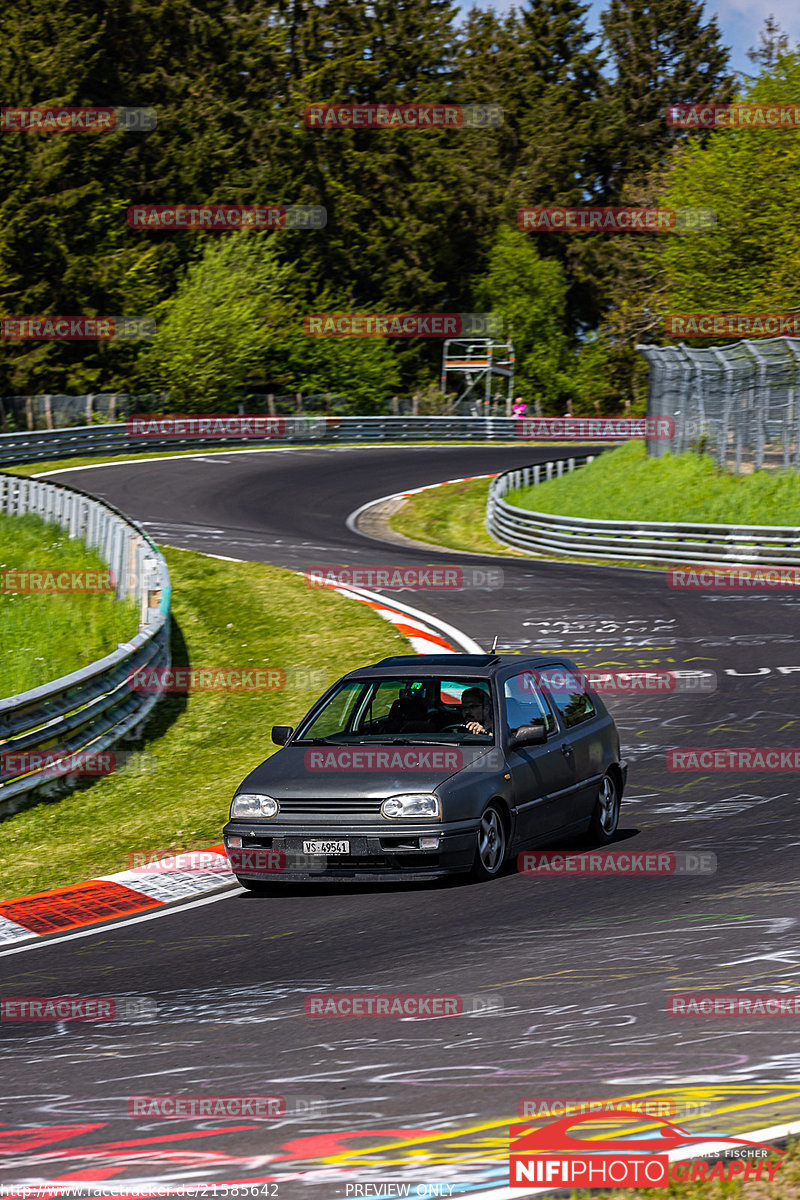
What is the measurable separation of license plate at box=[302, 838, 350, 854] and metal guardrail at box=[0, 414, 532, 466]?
37.5m

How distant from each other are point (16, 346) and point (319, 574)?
132ft

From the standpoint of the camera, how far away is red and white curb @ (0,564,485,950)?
9.68 m

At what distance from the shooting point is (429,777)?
368 inches

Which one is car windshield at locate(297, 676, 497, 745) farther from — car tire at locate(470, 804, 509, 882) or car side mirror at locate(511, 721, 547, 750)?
car tire at locate(470, 804, 509, 882)

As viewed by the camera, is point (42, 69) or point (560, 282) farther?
point (560, 282)

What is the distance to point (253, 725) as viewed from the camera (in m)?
16.4

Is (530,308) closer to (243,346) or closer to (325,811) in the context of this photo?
(243,346)

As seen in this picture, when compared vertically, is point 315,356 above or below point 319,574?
above

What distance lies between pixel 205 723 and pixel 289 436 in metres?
38.9

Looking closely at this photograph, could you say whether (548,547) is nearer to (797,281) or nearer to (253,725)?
(253,725)

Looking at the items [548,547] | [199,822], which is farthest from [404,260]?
[199,822]
